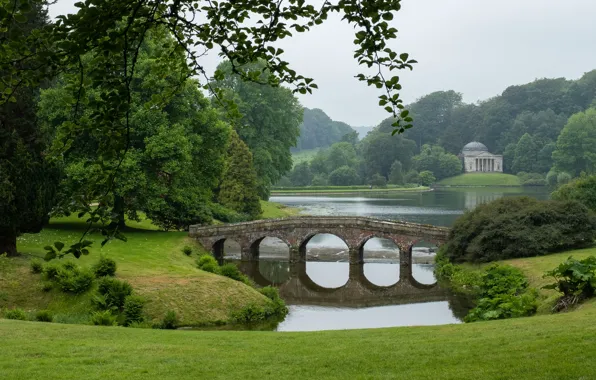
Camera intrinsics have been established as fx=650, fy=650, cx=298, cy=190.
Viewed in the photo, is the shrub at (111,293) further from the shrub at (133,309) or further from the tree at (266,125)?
the tree at (266,125)

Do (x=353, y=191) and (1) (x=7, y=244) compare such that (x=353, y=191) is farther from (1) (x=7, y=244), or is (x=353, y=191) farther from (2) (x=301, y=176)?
(1) (x=7, y=244)

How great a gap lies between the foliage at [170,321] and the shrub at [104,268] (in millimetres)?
3409

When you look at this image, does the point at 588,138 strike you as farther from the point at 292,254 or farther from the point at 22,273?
the point at 22,273

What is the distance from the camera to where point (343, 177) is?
123875 mm

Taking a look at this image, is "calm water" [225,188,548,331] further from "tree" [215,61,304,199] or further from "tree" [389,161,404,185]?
"tree" [389,161,404,185]

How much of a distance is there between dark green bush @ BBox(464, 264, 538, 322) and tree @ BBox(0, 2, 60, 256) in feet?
49.8

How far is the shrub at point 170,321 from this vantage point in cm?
2152

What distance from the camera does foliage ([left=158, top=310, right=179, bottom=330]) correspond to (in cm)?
2150

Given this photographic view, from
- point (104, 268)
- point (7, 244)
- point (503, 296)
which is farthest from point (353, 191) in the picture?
point (503, 296)

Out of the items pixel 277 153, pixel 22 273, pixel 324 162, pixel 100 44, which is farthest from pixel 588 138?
pixel 100 44

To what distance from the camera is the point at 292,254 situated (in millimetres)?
39188

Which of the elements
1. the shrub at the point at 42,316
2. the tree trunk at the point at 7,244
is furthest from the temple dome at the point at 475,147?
the shrub at the point at 42,316

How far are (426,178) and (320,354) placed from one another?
11506 centimetres

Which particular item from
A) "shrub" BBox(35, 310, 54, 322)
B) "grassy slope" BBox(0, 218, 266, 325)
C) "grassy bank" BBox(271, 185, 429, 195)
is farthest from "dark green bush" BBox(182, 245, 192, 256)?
"grassy bank" BBox(271, 185, 429, 195)
